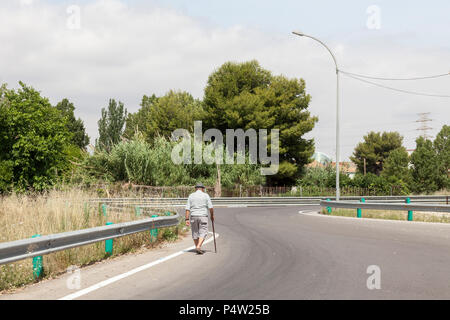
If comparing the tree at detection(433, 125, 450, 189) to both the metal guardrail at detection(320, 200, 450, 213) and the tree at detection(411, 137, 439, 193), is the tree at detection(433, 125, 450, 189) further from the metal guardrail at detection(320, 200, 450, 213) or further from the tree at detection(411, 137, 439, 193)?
the metal guardrail at detection(320, 200, 450, 213)

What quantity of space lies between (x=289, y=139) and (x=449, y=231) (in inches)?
1357

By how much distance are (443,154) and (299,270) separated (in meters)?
43.7

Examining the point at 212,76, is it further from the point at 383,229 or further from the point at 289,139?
the point at 383,229

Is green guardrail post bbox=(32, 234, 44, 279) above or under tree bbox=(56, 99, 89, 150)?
under

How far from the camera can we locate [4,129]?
33.6m

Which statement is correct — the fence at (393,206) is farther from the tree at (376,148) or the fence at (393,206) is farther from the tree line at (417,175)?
the tree at (376,148)

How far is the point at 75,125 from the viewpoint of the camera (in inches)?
2808

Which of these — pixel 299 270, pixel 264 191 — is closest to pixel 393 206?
pixel 299 270

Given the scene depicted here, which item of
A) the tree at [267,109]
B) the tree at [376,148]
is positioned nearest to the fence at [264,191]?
the tree at [267,109]

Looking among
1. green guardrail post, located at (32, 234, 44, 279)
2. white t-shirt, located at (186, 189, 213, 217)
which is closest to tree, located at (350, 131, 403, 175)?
white t-shirt, located at (186, 189, 213, 217)

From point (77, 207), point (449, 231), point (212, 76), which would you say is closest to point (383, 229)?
point (449, 231)

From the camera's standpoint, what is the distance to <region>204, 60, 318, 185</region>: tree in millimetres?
46312

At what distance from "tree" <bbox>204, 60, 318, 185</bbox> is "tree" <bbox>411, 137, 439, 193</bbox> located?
34.6ft
